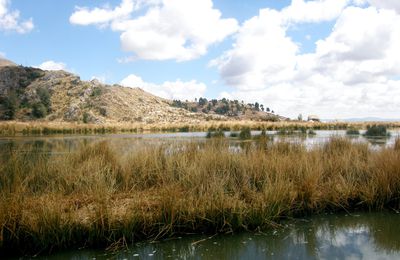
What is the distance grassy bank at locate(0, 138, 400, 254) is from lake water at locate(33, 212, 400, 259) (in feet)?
0.71

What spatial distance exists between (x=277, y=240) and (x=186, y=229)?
4.61ft

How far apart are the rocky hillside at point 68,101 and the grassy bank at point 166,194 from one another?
51940 mm

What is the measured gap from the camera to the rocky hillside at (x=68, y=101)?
58.8m

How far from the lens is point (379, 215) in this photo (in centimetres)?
670

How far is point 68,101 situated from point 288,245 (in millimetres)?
65411

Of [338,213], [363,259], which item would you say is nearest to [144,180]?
[338,213]

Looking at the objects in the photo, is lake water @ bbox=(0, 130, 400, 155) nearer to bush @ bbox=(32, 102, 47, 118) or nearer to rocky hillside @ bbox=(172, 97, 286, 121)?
bush @ bbox=(32, 102, 47, 118)

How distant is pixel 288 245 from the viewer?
5348 mm

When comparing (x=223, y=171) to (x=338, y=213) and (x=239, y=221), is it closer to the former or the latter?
(x=239, y=221)

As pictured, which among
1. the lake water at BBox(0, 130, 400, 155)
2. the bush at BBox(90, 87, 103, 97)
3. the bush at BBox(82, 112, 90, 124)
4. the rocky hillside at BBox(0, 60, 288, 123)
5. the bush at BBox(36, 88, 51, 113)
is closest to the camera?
the lake water at BBox(0, 130, 400, 155)

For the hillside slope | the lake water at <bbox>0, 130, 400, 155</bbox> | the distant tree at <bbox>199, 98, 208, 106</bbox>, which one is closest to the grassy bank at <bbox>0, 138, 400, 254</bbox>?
the lake water at <bbox>0, 130, 400, 155</bbox>

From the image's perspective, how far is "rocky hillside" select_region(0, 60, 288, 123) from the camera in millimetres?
58750

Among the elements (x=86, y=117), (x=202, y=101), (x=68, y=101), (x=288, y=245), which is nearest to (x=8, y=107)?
(x=68, y=101)

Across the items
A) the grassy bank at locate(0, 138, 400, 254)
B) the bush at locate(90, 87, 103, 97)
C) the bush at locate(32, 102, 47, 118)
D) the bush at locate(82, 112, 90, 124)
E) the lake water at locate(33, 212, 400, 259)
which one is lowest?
the lake water at locate(33, 212, 400, 259)
